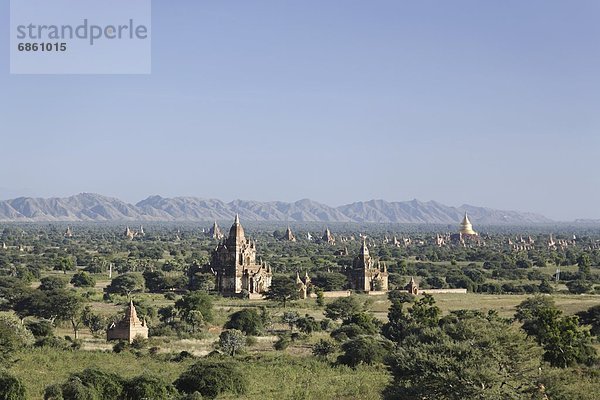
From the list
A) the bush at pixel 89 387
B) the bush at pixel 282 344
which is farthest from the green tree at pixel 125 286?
the bush at pixel 89 387

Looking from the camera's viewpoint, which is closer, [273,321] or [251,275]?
[273,321]

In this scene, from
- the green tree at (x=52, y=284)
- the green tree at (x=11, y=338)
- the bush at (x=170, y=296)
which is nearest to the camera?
the green tree at (x=11, y=338)

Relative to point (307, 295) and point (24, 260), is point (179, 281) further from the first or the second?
point (24, 260)

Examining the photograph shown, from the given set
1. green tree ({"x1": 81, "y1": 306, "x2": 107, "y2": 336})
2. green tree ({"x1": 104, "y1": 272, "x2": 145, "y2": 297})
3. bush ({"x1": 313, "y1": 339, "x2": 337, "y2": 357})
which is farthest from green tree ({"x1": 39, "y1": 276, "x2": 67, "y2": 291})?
bush ({"x1": 313, "y1": 339, "x2": 337, "y2": 357})

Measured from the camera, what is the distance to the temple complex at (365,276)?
87.2 m

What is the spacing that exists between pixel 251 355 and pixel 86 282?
45452 mm

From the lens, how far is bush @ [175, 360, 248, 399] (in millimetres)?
36281

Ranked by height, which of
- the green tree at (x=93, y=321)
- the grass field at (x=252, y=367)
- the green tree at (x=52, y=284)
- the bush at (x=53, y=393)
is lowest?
the grass field at (x=252, y=367)

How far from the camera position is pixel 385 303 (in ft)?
252

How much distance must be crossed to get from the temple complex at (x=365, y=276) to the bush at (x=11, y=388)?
5539 cm

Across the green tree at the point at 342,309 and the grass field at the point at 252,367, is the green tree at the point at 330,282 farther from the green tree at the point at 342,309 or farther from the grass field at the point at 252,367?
the grass field at the point at 252,367

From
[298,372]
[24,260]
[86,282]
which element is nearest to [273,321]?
[298,372]

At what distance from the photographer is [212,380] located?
36469mm

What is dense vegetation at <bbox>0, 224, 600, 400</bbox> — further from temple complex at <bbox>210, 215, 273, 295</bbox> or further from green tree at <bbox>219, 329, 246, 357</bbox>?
Result: temple complex at <bbox>210, 215, 273, 295</bbox>
